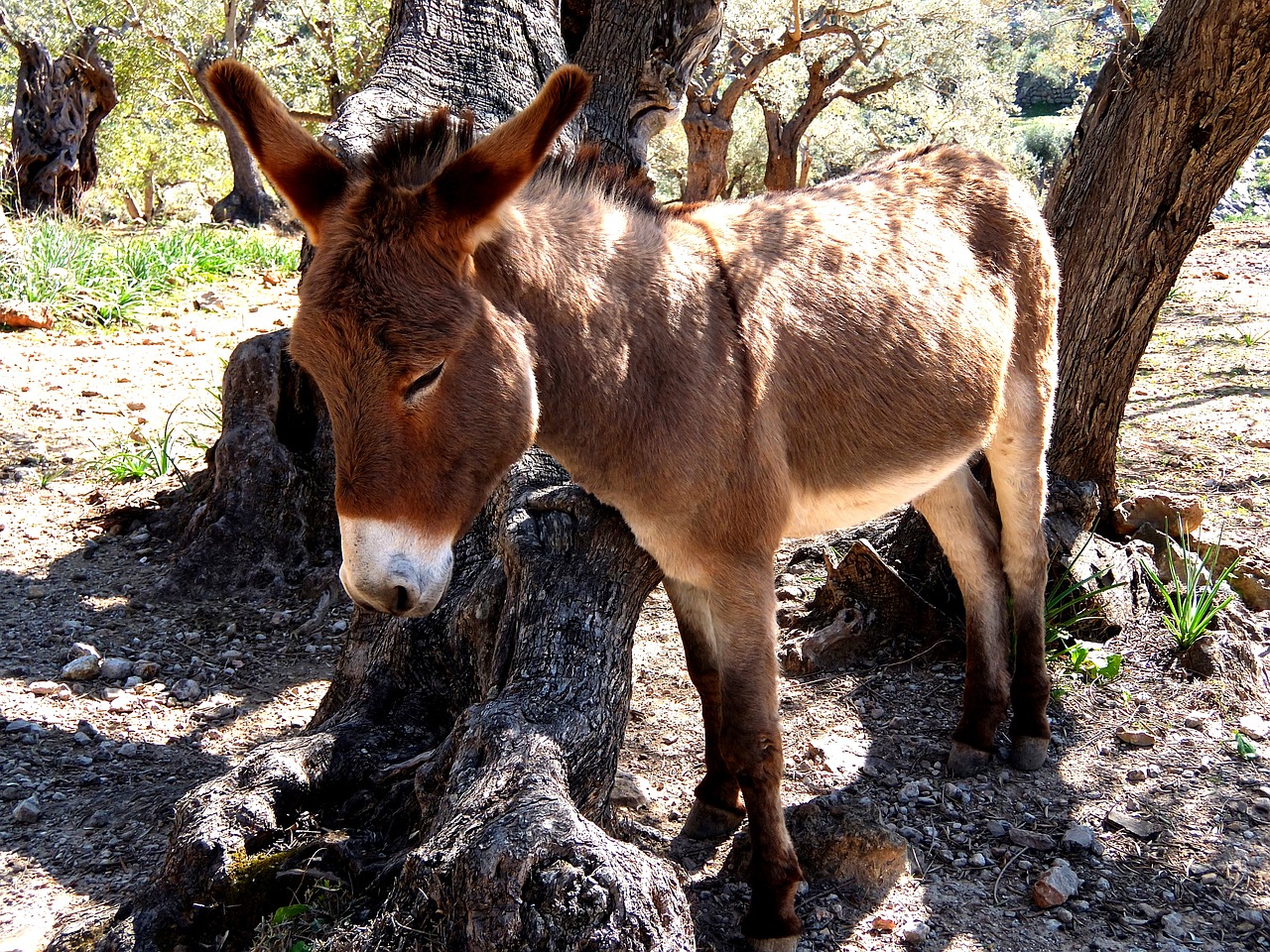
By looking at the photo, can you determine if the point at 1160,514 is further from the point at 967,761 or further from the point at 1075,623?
the point at 967,761

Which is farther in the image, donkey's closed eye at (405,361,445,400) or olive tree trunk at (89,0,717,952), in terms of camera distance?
donkey's closed eye at (405,361,445,400)

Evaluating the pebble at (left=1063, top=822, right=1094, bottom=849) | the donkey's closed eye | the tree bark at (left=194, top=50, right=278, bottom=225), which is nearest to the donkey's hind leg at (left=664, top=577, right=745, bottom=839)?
the pebble at (left=1063, top=822, right=1094, bottom=849)

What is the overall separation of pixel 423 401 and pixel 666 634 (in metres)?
2.48

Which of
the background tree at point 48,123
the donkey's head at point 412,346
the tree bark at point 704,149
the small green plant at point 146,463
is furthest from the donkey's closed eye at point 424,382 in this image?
the background tree at point 48,123

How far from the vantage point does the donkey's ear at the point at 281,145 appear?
2133mm

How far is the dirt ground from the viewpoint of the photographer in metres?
2.63

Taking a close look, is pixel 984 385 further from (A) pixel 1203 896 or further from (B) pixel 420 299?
(B) pixel 420 299

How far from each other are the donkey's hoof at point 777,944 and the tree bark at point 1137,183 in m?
2.49

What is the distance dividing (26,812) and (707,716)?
207cm

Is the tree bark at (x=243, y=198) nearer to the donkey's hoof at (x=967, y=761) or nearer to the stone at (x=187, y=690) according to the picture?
the stone at (x=187, y=690)

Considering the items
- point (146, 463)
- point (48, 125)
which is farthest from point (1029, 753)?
point (48, 125)

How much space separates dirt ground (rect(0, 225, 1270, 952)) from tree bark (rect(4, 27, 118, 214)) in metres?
12.8

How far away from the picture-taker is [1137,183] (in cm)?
378

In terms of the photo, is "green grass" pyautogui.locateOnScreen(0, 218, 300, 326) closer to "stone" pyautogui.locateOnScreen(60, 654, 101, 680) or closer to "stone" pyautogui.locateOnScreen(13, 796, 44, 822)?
"stone" pyautogui.locateOnScreen(60, 654, 101, 680)
